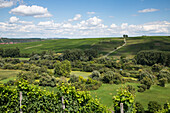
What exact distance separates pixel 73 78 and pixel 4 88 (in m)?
33.2

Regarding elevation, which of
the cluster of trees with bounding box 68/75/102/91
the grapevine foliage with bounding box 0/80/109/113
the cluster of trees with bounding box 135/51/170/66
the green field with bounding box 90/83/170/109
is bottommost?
the green field with bounding box 90/83/170/109

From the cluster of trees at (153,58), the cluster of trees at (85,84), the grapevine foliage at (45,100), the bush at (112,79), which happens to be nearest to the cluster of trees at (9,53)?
the cluster of trees at (85,84)

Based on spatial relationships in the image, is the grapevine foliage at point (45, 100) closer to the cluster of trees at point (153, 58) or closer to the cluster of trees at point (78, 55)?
the cluster of trees at point (153, 58)

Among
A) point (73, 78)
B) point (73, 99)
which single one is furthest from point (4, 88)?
point (73, 78)

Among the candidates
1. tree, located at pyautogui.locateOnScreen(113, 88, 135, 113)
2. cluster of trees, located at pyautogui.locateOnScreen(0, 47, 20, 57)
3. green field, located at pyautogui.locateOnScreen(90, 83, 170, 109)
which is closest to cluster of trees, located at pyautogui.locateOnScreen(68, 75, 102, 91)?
A: green field, located at pyautogui.locateOnScreen(90, 83, 170, 109)

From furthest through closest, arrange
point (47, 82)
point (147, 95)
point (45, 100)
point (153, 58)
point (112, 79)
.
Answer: point (153, 58) < point (112, 79) < point (47, 82) < point (147, 95) < point (45, 100)

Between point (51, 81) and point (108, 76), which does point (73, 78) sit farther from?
point (108, 76)

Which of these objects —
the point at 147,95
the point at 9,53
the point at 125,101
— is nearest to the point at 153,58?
the point at 147,95

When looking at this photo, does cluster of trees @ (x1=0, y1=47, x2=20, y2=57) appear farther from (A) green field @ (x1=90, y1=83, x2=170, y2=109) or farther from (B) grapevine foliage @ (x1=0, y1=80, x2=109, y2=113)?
(B) grapevine foliage @ (x1=0, y1=80, x2=109, y2=113)

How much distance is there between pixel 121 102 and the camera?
1131 cm

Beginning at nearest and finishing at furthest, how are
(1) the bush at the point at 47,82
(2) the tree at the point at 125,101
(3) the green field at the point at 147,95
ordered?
(2) the tree at the point at 125,101 < (3) the green field at the point at 147,95 < (1) the bush at the point at 47,82

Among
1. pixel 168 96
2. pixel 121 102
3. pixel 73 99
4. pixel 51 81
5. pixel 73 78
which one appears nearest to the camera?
pixel 121 102

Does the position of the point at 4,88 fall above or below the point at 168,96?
above

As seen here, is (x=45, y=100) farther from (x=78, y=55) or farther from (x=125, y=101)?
(x=78, y=55)
